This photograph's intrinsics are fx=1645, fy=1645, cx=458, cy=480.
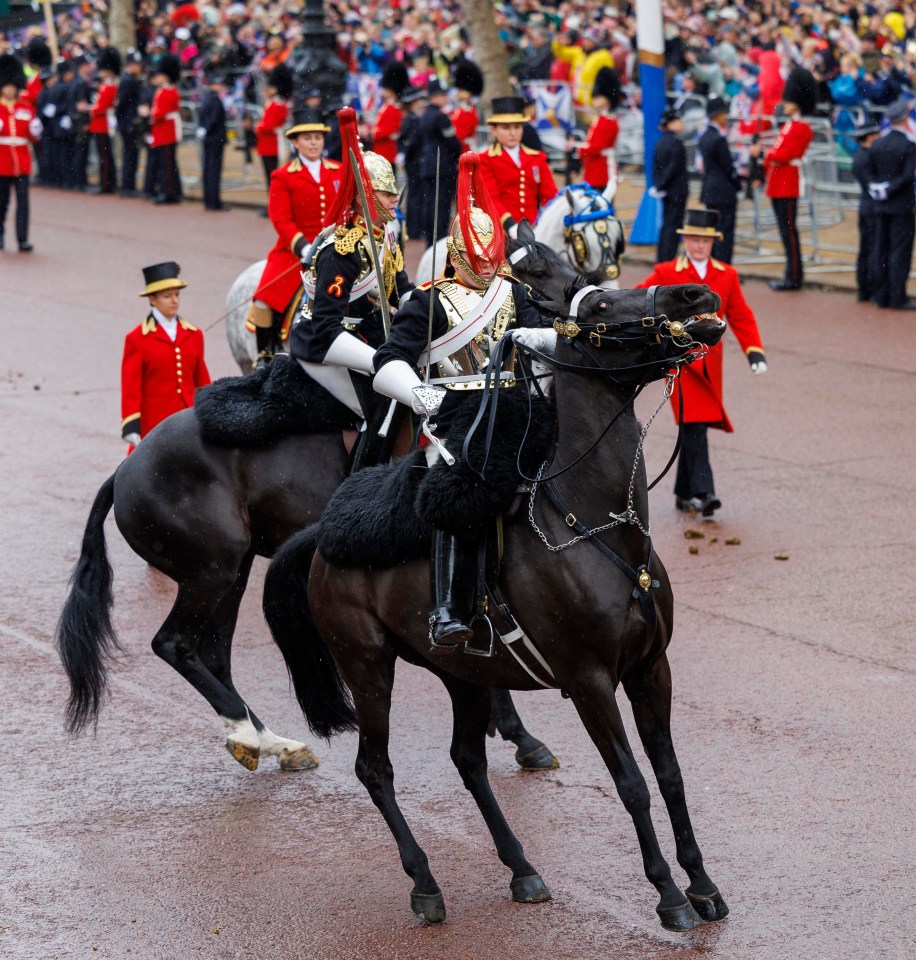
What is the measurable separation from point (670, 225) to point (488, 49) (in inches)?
215

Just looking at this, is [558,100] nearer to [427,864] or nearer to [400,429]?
[400,429]

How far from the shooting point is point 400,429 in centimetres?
650

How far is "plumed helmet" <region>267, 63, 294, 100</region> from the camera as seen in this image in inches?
846

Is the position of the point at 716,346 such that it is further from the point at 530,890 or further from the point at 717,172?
the point at 717,172

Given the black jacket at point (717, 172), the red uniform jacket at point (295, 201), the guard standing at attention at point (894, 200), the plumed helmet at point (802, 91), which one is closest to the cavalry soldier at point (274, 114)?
the black jacket at point (717, 172)

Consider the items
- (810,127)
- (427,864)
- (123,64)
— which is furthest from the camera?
(123,64)

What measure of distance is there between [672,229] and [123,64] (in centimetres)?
1433

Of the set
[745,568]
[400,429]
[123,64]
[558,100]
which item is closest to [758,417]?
[745,568]

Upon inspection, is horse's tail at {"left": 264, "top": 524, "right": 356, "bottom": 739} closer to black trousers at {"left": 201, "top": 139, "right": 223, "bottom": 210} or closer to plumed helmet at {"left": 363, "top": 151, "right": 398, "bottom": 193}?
plumed helmet at {"left": 363, "top": 151, "right": 398, "bottom": 193}

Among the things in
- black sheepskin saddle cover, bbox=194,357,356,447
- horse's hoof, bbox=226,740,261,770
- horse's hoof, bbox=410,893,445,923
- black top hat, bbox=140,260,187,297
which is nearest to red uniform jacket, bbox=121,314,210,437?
black top hat, bbox=140,260,187,297

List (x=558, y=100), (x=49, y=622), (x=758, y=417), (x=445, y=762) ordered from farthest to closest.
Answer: (x=558, y=100) < (x=758, y=417) < (x=49, y=622) < (x=445, y=762)

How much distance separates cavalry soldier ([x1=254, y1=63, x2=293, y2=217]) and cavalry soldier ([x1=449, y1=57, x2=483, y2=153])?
7.51ft

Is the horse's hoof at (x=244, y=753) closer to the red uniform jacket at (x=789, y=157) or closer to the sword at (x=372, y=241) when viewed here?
the sword at (x=372, y=241)

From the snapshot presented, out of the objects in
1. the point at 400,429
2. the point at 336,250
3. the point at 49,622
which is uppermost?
the point at 336,250
